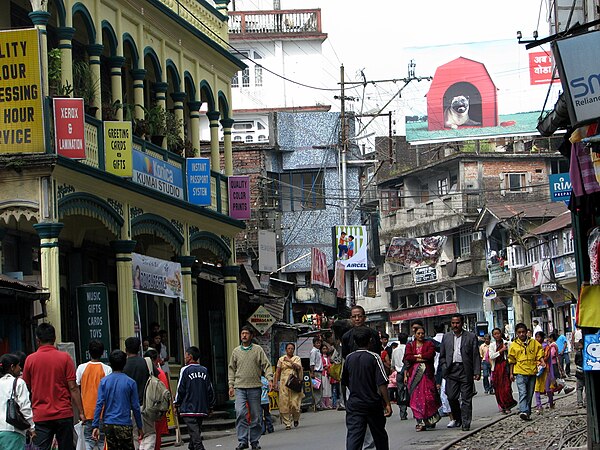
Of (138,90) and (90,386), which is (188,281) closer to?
(138,90)

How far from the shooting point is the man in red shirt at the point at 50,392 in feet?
44.6

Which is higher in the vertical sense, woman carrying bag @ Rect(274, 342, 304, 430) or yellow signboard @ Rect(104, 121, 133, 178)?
yellow signboard @ Rect(104, 121, 133, 178)

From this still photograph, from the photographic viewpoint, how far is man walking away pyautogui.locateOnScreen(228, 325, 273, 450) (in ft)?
62.6

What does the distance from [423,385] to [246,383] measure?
348 cm

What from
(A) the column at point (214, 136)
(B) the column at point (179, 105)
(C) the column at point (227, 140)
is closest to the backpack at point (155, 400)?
(B) the column at point (179, 105)

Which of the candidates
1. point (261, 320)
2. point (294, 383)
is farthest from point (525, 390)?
point (261, 320)

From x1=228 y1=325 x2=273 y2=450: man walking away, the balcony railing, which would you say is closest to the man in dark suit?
x1=228 y1=325 x2=273 y2=450: man walking away

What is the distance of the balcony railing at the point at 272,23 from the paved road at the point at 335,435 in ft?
145

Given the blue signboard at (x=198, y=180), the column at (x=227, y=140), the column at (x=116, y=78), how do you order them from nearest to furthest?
1. the column at (x=116, y=78)
2. the blue signboard at (x=198, y=180)
3. the column at (x=227, y=140)

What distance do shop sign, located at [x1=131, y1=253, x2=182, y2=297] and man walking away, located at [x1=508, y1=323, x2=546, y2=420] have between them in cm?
708

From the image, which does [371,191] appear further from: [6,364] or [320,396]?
[6,364]

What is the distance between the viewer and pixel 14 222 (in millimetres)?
21375

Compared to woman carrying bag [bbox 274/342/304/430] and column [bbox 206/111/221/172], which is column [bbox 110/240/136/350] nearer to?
woman carrying bag [bbox 274/342/304/430]

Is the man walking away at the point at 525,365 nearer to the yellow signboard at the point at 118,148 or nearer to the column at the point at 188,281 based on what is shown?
the column at the point at 188,281
